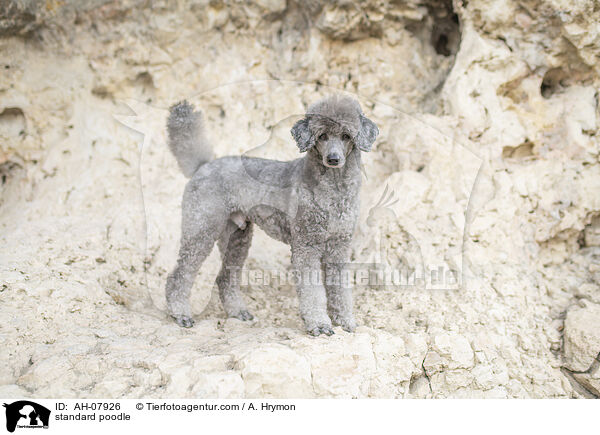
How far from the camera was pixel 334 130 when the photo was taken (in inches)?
124

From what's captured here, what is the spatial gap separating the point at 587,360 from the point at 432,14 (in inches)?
149

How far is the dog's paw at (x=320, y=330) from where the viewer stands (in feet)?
10.9

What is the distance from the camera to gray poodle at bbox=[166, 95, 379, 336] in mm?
3221

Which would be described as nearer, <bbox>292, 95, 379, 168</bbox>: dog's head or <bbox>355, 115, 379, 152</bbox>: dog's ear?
<bbox>292, 95, 379, 168</bbox>: dog's head

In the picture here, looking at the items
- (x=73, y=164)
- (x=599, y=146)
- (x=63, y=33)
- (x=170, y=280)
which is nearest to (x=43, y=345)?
(x=170, y=280)

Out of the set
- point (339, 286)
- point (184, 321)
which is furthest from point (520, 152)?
point (184, 321)

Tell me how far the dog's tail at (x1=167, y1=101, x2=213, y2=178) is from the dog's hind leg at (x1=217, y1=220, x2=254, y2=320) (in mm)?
633

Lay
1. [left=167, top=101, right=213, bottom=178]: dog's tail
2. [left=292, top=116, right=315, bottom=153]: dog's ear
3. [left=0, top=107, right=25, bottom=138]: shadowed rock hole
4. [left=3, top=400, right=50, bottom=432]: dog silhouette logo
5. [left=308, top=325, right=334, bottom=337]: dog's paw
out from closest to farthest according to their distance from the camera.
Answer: [left=3, top=400, right=50, bottom=432]: dog silhouette logo
[left=292, top=116, right=315, bottom=153]: dog's ear
[left=308, top=325, right=334, bottom=337]: dog's paw
[left=167, top=101, right=213, bottom=178]: dog's tail
[left=0, top=107, right=25, bottom=138]: shadowed rock hole

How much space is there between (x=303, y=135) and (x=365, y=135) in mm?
403

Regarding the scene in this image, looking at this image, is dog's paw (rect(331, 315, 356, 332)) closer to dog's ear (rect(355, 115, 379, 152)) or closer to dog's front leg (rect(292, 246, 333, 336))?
dog's front leg (rect(292, 246, 333, 336))

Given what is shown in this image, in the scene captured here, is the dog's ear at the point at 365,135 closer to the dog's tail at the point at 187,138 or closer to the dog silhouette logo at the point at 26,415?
the dog's tail at the point at 187,138

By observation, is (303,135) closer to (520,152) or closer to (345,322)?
(345,322)

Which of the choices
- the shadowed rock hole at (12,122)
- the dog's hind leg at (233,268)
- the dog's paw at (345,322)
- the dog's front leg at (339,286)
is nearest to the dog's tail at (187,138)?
the dog's hind leg at (233,268)

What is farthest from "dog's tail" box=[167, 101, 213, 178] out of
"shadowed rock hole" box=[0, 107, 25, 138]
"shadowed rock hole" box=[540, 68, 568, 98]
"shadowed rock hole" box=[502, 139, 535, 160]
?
"shadowed rock hole" box=[540, 68, 568, 98]
